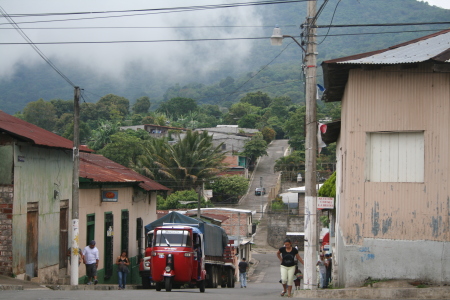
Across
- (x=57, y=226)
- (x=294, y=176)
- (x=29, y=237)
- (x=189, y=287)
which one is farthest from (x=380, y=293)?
(x=294, y=176)

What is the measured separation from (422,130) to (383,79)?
1396 mm

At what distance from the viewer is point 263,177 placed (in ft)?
292

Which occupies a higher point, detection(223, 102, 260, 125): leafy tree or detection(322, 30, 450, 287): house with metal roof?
detection(223, 102, 260, 125): leafy tree

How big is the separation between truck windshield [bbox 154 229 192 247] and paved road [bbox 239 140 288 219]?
44.3m

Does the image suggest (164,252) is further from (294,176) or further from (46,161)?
(294,176)

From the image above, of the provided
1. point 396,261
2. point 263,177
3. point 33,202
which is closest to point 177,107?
point 263,177

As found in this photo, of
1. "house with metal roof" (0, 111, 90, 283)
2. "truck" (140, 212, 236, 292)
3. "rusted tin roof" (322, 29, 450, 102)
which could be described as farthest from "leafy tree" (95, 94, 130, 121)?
"rusted tin roof" (322, 29, 450, 102)

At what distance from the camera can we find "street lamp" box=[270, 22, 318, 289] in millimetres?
14836

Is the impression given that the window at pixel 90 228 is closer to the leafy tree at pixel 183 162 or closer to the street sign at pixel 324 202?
the street sign at pixel 324 202

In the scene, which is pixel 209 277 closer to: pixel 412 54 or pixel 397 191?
pixel 397 191

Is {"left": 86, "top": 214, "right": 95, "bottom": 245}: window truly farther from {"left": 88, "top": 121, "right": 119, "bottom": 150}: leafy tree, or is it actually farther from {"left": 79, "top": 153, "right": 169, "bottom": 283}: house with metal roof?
{"left": 88, "top": 121, "right": 119, "bottom": 150}: leafy tree

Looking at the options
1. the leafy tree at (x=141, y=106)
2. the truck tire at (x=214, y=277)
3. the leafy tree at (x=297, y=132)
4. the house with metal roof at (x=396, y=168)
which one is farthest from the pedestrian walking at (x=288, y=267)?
the leafy tree at (x=141, y=106)

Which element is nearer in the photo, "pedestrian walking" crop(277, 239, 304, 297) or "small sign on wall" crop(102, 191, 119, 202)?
"pedestrian walking" crop(277, 239, 304, 297)

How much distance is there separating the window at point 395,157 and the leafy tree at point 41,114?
11564 centimetres
